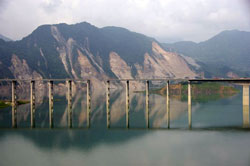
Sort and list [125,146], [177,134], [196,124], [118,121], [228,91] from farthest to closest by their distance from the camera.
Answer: [228,91]
[118,121]
[196,124]
[177,134]
[125,146]

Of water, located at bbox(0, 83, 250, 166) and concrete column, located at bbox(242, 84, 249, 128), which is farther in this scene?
concrete column, located at bbox(242, 84, 249, 128)

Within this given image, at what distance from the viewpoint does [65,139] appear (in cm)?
4925

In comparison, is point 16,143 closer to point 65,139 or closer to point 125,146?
point 65,139

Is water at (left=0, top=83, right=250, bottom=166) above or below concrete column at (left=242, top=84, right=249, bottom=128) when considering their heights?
below

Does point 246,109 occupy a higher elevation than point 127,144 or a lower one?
higher

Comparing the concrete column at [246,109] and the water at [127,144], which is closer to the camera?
the water at [127,144]

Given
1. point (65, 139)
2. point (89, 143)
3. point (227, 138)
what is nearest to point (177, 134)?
point (227, 138)

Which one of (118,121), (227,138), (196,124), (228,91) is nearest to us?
(227,138)

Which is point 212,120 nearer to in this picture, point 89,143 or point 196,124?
point 196,124

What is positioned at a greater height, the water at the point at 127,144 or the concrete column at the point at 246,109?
the concrete column at the point at 246,109

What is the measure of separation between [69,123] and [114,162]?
28.8m

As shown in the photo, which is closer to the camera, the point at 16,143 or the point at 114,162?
the point at 114,162

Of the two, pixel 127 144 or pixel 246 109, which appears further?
pixel 246 109

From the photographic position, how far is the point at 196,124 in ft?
206
